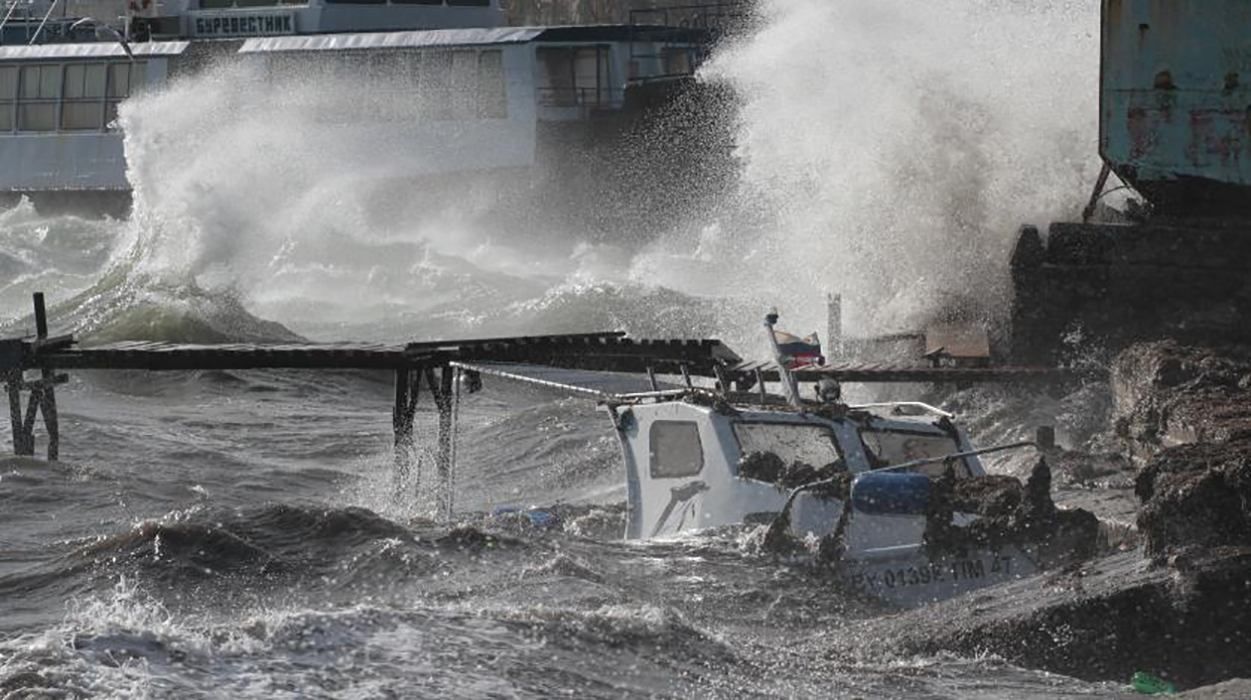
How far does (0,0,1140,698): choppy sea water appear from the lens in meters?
9.43

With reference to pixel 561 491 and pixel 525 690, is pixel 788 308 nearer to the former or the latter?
pixel 561 491

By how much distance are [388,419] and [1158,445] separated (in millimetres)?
11348

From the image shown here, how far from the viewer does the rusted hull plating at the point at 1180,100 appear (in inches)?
725

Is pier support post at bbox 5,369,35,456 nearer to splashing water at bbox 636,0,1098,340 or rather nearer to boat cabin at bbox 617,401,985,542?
boat cabin at bbox 617,401,985,542

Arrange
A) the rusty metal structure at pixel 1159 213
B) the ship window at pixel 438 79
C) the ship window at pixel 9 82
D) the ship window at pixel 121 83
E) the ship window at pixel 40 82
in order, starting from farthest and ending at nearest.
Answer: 1. the ship window at pixel 9 82
2. the ship window at pixel 40 82
3. the ship window at pixel 121 83
4. the ship window at pixel 438 79
5. the rusty metal structure at pixel 1159 213

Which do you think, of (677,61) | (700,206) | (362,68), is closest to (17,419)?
(700,206)

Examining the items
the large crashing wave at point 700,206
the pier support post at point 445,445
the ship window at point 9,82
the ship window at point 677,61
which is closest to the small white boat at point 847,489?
the pier support post at point 445,445

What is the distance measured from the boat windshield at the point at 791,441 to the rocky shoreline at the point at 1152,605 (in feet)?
5.21

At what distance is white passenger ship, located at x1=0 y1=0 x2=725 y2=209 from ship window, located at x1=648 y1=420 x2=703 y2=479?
23799 mm

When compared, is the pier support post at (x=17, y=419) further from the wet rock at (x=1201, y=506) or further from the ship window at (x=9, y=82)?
the ship window at (x=9, y=82)

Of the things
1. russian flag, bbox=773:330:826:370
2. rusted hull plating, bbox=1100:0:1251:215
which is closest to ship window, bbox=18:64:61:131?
rusted hull plating, bbox=1100:0:1251:215

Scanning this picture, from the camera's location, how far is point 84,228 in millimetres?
42656

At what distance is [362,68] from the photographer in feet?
124

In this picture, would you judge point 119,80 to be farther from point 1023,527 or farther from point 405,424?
point 1023,527
